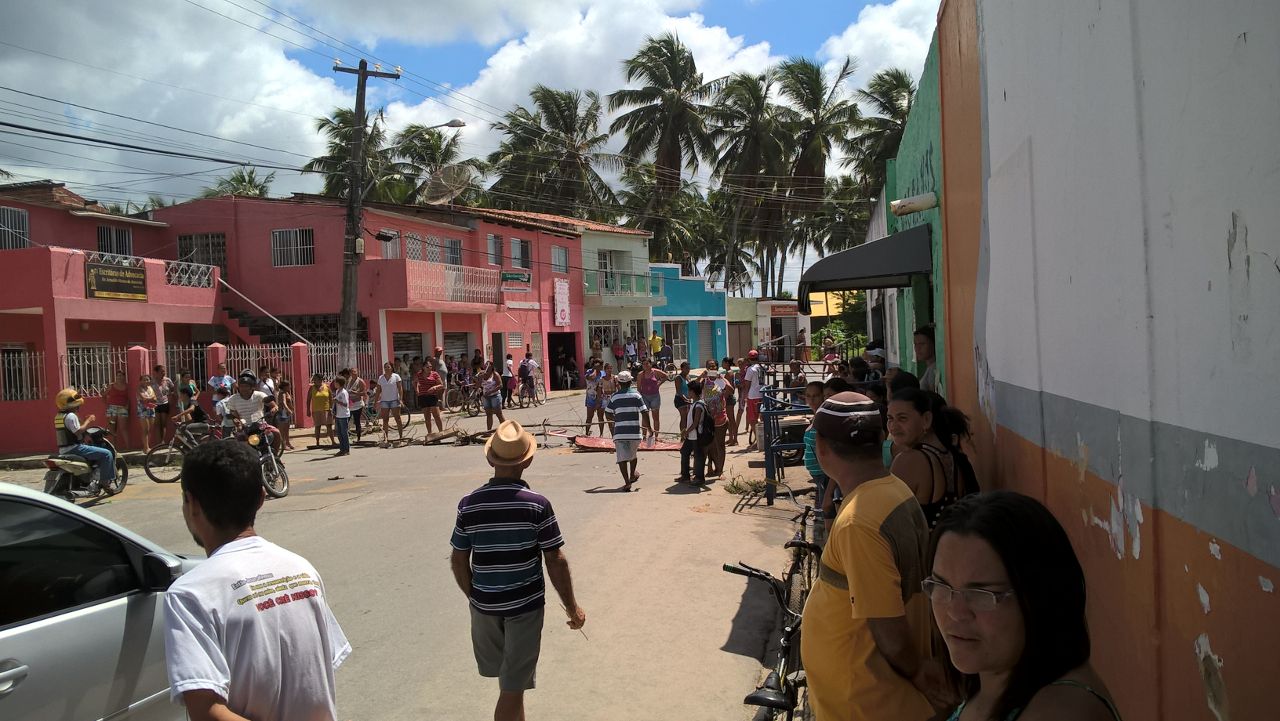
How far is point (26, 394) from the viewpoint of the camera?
17.3 metres

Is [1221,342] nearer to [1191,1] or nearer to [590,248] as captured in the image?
[1191,1]

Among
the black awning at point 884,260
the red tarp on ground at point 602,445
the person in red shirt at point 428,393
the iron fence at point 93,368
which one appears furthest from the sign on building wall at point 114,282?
the black awning at point 884,260

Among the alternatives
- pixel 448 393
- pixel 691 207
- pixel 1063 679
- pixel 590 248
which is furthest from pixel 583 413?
pixel 691 207

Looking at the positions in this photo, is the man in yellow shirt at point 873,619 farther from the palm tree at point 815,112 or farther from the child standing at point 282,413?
the palm tree at point 815,112

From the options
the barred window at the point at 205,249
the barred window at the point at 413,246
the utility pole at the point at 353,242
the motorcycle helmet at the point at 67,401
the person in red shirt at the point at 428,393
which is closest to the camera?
the motorcycle helmet at the point at 67,401

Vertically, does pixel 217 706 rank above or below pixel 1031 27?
below

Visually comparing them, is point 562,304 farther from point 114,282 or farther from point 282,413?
point 282,413

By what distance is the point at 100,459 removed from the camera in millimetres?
11930

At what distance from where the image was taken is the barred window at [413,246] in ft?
91.5

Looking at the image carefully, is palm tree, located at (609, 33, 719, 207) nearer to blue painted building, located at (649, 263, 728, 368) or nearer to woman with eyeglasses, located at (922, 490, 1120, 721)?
blue painted building, located at (649, 263, 728, 368)

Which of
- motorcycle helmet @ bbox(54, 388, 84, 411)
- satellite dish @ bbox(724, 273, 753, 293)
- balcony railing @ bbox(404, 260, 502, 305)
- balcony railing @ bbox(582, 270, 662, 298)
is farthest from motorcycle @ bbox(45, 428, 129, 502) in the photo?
satellite dish @ bbox(724, 273, 753, 293)

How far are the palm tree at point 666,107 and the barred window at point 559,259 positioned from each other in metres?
9.62

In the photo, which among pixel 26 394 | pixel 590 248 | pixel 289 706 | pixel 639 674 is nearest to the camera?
pixel 289 706

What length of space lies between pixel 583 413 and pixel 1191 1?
22.4 meters
